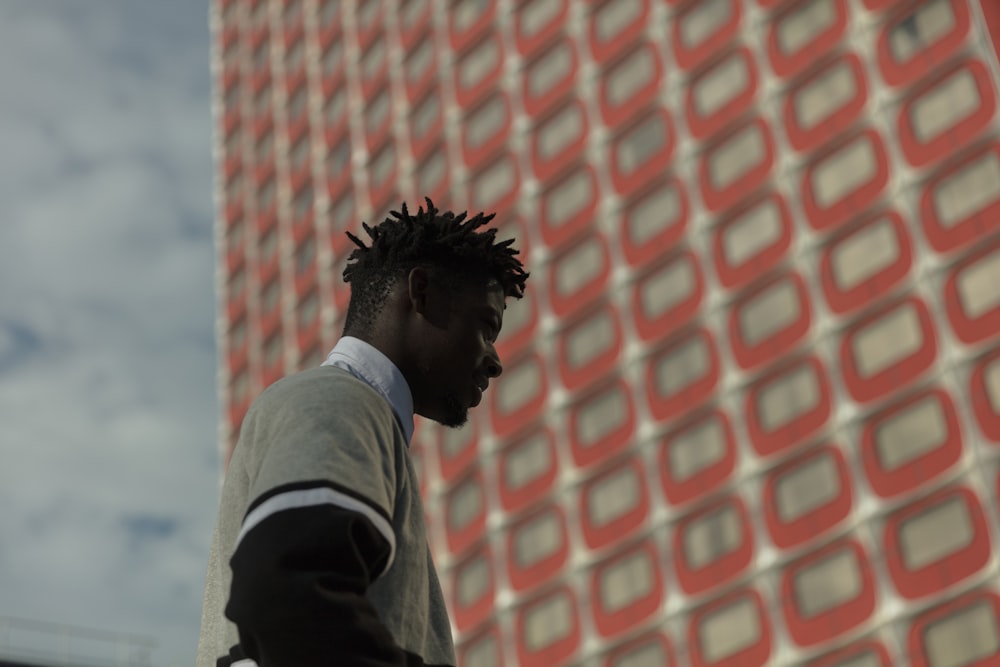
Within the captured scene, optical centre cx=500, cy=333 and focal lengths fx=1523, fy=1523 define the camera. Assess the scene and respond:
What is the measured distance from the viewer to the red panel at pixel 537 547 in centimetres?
4488

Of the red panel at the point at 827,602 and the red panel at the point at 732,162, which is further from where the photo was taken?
the red panel at the point at 732,162

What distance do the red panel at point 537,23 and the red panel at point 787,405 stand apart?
54.5ft

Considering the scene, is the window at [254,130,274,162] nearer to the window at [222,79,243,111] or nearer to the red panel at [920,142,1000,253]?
the window at [222,79,243,111]

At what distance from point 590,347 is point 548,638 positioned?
8.75 metres

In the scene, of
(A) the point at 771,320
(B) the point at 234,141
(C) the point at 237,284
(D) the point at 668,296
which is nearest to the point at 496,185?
(D) the point at 668,296

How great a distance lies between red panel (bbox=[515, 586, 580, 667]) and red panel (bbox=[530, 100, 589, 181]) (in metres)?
13.9

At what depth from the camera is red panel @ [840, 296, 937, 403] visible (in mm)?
36750

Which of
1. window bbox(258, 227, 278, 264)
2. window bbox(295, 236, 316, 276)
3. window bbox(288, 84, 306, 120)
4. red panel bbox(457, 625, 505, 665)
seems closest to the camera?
red panel bbox(457, 625, 505, 665)

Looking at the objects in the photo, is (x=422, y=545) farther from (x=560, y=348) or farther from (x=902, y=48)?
(x=560, y=348)

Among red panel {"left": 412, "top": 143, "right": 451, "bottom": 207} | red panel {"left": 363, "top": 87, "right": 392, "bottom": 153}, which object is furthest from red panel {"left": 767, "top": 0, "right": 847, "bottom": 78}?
red panel {"left": 363, "top": 87, "right": 392, "bottom": 153}

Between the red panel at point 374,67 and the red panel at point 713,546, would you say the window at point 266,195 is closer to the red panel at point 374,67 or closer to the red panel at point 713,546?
the red panel at point 374,67

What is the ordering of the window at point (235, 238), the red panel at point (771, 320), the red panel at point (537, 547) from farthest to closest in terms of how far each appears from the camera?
the window at point (235, 238)
the red panel at point (537, 547)
the red panel at point (771, 320)

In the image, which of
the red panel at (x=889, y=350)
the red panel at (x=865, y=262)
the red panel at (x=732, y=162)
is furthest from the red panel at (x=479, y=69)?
the red panel at (x=889, y=350)

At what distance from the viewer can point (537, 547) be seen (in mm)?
45688
